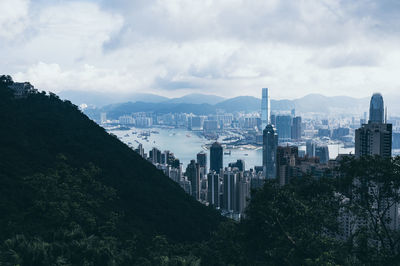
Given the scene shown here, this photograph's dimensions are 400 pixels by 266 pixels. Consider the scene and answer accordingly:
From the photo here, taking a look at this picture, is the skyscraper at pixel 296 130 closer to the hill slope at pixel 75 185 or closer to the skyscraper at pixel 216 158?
the skyscraper at pixel 216 158

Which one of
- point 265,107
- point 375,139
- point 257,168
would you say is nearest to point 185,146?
point 257,168

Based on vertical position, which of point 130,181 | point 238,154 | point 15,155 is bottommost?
point 238,154

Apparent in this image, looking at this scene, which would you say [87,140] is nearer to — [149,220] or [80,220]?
[149,220]

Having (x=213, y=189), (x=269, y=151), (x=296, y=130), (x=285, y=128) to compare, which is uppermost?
(x=285, y=128)

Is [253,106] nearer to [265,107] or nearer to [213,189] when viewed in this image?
[265,107]

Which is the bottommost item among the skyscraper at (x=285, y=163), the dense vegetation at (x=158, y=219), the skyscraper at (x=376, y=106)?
the skyscraper at (x=285, y=163)

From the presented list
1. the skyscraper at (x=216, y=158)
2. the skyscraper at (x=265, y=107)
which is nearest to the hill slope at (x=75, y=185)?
the skyscraper at (x=216, y=158)

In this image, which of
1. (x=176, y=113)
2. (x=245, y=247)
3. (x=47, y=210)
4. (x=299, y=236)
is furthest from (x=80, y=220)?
(x=176, y=113)
